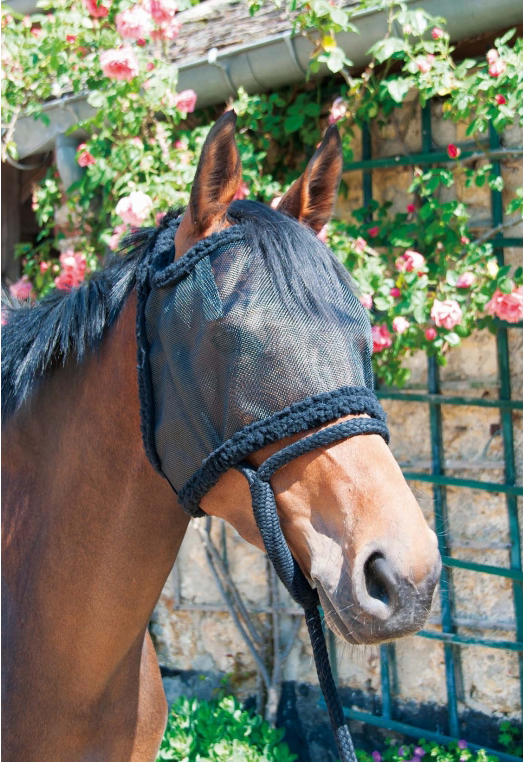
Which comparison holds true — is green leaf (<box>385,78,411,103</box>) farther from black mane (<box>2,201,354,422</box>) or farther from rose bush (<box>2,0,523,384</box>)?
black mane (<box>2,201,354,422</box>)

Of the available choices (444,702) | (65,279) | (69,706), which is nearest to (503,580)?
(444,702)

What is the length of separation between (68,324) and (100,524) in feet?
1.46

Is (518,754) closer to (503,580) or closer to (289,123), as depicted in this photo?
A: (503,580)

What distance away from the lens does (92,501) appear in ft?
5.32

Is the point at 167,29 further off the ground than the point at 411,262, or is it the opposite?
the point at 167,29

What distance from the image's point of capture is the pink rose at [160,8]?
10.1 ft

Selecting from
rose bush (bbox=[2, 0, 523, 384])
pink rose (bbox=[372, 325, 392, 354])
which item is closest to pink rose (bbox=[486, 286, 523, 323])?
rose bush (bbox=[2, 0, 523, 384])

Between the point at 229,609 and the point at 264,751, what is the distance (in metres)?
0.66

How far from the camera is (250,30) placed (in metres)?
3.62

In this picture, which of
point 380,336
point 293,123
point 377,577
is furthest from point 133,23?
point 377,577

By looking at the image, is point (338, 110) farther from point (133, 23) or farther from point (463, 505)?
point (463, 505)

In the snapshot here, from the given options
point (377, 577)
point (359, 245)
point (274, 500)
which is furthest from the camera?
point (359, 245)

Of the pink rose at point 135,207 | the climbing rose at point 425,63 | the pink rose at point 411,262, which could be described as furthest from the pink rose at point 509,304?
the pink rose at point 135,207

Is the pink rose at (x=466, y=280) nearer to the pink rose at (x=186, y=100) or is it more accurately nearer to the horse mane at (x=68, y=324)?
the pink rose at (x=186, y=100)
